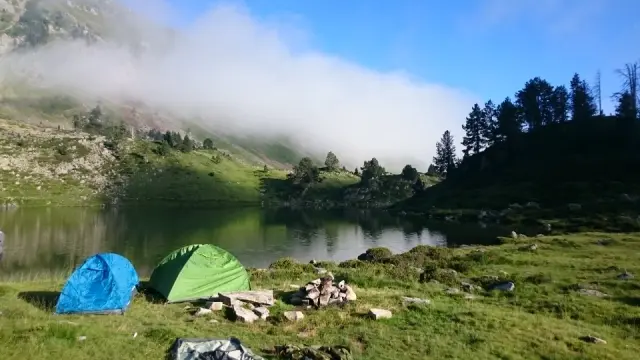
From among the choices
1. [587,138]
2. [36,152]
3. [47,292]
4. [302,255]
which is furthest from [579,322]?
[36,152]

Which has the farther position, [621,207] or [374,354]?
[621,207]

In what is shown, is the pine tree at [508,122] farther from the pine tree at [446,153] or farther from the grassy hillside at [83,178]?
the grassy hillside at [83,178]

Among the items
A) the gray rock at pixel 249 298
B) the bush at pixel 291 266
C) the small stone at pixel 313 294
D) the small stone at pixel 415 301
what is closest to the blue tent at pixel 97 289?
the gray rock at pixel 249 298

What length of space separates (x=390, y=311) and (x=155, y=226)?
277 feet

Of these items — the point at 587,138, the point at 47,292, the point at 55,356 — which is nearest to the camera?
the point at 55,356

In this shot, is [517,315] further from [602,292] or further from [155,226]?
[155,226]

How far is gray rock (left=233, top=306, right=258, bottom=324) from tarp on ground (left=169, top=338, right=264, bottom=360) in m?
4.84

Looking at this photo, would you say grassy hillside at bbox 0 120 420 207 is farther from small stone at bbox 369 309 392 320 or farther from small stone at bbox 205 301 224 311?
small stone at bbox 369 309 392 320

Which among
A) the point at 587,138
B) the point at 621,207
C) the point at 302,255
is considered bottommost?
the point at 302,255

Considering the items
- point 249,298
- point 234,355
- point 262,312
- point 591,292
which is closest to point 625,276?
point 591,292

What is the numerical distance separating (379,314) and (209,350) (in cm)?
876

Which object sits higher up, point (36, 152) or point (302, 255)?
point (36, 152)

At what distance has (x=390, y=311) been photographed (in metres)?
21.8

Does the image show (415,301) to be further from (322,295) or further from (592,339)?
(592,339)
